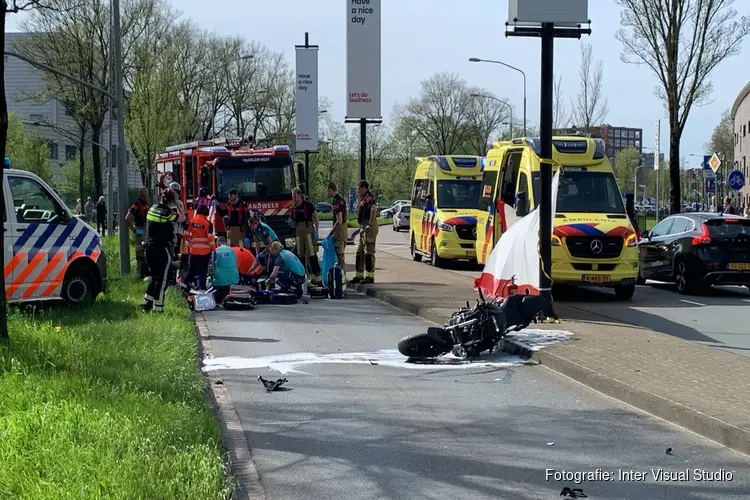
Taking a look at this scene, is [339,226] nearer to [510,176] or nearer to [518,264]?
[510,176]

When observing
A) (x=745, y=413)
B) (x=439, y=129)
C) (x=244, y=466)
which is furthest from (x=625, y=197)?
→ (x=439, y=129)

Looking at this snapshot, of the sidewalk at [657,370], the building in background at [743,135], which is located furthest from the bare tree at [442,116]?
the sidewalk at [657,370]

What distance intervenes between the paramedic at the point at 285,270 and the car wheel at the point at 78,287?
3313mm

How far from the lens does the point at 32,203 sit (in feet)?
43.6

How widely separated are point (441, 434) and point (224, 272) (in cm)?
892

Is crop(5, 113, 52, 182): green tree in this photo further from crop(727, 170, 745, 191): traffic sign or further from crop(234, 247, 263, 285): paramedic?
crop(234, 247, 263, 285): paramedic

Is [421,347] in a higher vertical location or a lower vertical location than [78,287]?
lower

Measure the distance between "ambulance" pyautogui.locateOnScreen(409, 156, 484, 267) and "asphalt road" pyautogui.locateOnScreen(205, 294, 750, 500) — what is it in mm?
13535

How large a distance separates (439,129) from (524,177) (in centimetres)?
6401

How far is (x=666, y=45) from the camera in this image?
100 ft

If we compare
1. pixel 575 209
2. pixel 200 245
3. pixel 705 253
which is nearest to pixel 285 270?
pixel 200 245

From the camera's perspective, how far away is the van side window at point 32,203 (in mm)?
13134

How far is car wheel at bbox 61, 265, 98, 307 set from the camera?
1371cm

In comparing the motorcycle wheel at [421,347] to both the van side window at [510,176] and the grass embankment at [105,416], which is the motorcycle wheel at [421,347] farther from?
the van side window at [510,176]
